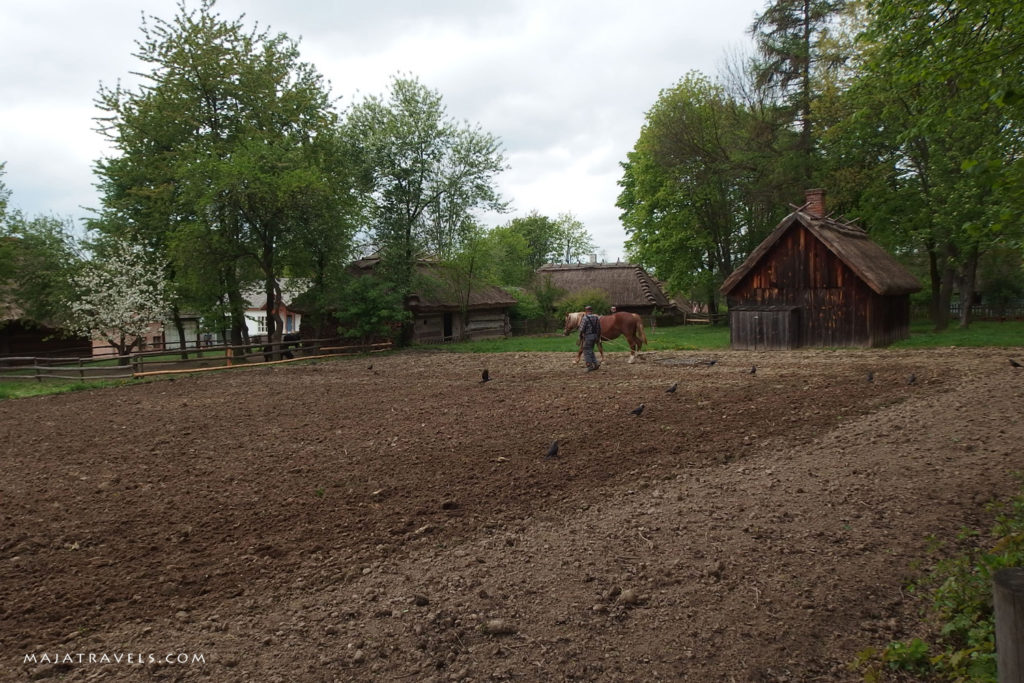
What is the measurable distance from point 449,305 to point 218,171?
14.5 meters

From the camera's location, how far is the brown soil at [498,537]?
373cm

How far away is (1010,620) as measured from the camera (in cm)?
209

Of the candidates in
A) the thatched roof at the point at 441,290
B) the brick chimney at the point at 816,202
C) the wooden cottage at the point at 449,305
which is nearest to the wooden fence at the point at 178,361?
the thatched roof at the point at 441,290

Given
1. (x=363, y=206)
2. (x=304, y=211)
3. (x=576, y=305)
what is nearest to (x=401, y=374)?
(x=304, y=211)

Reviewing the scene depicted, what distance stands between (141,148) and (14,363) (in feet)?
41.3

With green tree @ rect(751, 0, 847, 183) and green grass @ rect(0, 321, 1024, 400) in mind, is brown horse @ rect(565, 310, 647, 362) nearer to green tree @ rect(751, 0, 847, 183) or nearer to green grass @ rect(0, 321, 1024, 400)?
green grass @ rect(0, 321, 1024, 400)

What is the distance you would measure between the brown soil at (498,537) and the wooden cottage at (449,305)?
887 inches

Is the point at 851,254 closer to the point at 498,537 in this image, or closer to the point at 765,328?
the point at 765,328

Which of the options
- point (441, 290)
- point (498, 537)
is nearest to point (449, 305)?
point (441, 290)

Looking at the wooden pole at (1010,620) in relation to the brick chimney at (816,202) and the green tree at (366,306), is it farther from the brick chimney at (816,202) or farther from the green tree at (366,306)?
the green tree at (366,306)

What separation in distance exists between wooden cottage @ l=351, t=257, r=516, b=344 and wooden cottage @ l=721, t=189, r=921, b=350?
48.7 feet

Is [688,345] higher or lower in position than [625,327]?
lower

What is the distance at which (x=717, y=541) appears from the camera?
5043mm

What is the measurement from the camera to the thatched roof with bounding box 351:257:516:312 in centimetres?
3253
